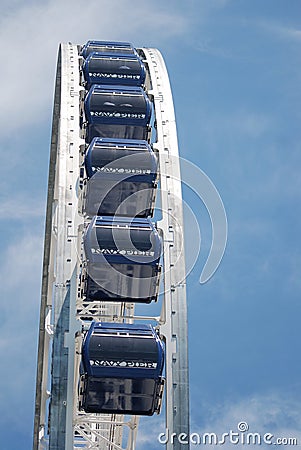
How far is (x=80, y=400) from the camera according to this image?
30.2 metres

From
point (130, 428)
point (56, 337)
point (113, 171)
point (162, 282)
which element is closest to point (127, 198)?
point (113, 171)

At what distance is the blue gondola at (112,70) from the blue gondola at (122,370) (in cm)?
1010

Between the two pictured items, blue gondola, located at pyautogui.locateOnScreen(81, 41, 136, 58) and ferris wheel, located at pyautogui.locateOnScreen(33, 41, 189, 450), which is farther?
blue gondola, located at pyautogui.locateOnScreen(81, 41, 136, 58)

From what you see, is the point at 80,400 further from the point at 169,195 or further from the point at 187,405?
the point at 169,195

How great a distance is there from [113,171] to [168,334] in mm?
5520

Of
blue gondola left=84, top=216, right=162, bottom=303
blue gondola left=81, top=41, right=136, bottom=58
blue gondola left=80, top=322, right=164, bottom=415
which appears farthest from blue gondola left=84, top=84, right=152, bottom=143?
blue gondola left=80, top=322, right=164, bottom=415

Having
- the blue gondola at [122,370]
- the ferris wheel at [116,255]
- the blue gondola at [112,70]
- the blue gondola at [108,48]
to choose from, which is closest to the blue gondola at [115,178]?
the ferris wheel at [116,255]

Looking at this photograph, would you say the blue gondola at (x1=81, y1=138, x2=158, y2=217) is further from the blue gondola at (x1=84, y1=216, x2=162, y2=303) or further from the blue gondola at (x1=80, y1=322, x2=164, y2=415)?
the blue gondola at (x1=80, y1=322, x2=164, y2=415)

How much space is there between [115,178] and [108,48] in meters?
7.62

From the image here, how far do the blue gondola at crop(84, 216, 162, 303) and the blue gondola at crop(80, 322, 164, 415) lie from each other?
150 cm

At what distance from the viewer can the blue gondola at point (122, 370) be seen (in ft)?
96.0

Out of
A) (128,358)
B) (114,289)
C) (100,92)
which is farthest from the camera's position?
(100,92)

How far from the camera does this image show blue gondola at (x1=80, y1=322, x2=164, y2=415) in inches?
1152

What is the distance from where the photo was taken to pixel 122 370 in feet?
96.2
